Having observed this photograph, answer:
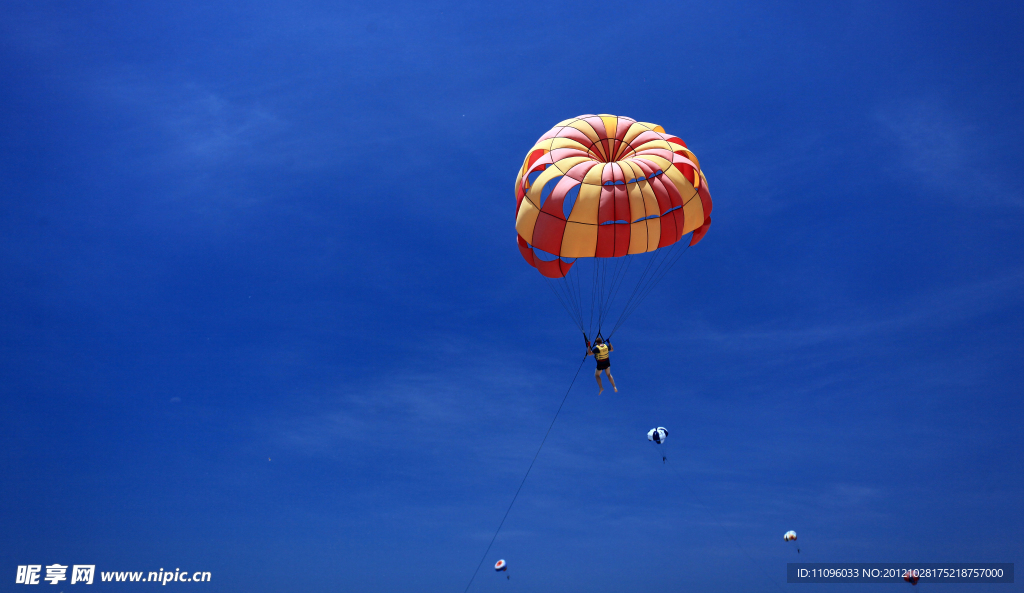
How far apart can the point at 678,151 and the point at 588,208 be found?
451 centimetres

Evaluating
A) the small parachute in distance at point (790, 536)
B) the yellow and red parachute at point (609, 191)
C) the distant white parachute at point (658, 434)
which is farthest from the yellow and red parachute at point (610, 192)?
the small parachute in distance at point (790, 536)

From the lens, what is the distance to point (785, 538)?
37.9 m

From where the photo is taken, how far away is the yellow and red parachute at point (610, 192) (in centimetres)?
2402

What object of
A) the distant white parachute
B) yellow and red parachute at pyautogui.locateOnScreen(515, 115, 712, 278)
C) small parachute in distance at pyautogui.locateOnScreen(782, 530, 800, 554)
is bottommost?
small parachute in distance at pyautogui.locateOnScreen(782, 530, 800, 554)

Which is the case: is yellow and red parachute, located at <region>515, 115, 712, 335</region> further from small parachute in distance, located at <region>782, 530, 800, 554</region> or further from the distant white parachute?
small parachute in distance, located at <region>782, 530, 800, 554</region>

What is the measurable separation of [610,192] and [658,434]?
44.1 feet

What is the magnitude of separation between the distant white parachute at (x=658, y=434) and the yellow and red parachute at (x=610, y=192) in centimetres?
1053

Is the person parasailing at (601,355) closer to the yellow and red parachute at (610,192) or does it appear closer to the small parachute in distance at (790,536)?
the yellow and red parachute at (610,192)

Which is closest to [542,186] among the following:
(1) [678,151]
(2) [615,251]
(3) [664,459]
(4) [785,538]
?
(2) [615,251]

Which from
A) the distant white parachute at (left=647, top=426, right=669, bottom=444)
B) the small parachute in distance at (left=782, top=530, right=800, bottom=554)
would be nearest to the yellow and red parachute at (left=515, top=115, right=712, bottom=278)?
the distant white parachute at (left=647, top=426, right=669, bottom=444)

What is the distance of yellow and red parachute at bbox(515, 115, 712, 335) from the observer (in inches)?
945

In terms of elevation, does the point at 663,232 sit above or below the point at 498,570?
above

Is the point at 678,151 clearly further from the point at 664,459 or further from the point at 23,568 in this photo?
the point at 23,568

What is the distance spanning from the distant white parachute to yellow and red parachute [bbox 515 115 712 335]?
34.5 ft
